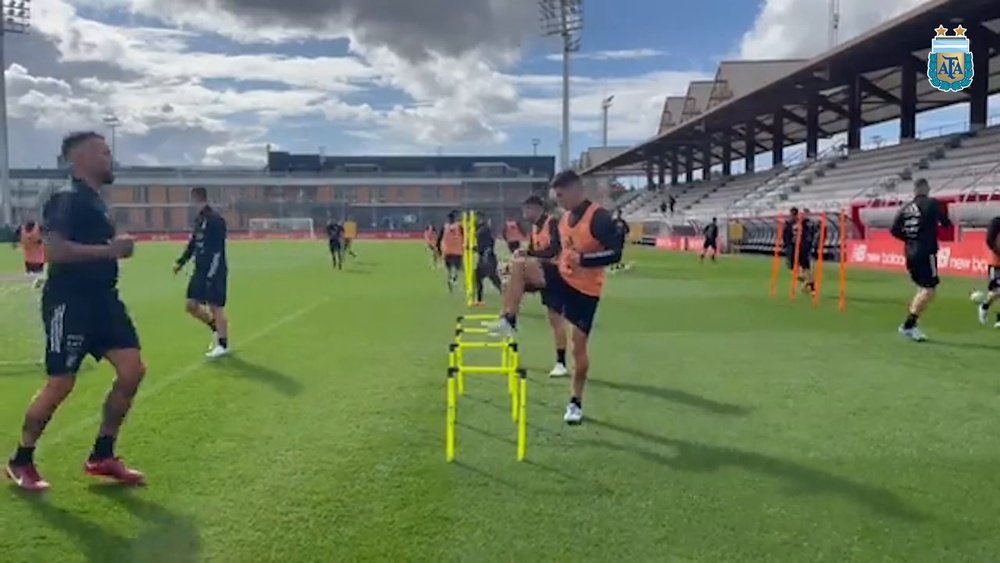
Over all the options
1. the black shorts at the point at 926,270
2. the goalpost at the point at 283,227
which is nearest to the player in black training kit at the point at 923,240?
the black shorts at the point at 926,270

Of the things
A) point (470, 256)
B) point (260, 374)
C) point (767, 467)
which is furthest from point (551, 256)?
point (470, 256)

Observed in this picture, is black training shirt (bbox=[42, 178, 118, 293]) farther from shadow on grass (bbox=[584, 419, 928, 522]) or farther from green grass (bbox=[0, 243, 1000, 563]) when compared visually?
shadow on grass (bbox=[584, 419, 928, 522])

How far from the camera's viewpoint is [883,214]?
97.5 ft

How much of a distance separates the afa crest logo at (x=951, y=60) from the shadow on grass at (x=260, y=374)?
2983 cm

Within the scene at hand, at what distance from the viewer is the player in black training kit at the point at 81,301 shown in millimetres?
5496

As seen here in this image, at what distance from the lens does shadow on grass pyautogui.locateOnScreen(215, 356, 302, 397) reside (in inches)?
353

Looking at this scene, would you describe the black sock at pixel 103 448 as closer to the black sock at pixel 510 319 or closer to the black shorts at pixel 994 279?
the black sock at pixel 510 319

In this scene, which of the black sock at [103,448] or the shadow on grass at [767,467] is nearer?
the shadow on grass at [767,467]

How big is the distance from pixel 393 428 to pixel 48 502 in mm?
2544

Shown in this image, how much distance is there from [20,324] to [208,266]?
6.07 m

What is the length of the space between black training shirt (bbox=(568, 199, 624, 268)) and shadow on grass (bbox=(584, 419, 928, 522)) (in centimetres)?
130

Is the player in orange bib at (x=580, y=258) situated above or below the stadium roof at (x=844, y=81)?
below

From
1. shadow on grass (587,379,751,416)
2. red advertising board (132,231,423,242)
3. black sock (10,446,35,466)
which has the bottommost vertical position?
red advertising board (132,231,423,242)

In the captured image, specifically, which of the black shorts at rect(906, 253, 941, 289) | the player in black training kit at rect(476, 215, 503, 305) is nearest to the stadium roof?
the player in black training kit at rect(476, 215, 503, 305)
